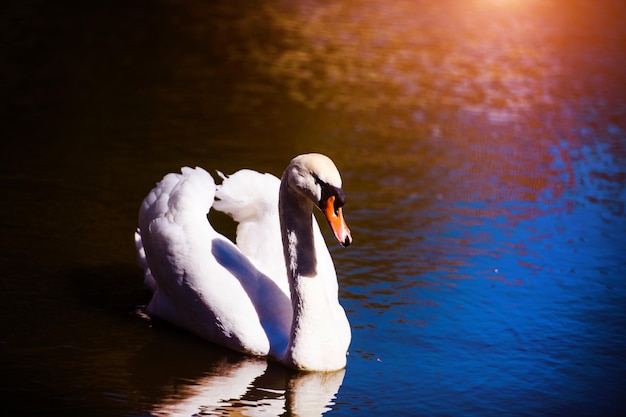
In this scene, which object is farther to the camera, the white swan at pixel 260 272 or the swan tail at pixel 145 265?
the swan tail at pixel 145 265

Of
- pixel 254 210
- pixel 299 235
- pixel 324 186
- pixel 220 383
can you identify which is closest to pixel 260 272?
pixel 299 235

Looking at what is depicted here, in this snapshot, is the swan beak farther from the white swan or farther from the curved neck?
the curved neck

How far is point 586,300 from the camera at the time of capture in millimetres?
8055

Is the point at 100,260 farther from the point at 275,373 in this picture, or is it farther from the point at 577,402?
the point at 577,402

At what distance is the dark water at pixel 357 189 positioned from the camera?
640 cm

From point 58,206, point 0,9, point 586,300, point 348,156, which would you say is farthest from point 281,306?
point 0,9

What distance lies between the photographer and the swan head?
611 centimetres

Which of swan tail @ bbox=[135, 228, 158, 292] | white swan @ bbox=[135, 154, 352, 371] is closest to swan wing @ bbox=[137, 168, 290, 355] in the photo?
white swan @ bbox=[135, 154, 352, 371]

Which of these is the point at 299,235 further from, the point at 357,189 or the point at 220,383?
the point at 357,189

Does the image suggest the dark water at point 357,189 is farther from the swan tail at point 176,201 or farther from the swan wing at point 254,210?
the swan wing at point 254,210

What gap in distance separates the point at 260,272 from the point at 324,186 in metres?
1.00

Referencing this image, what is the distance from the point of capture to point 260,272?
6879 millimetres

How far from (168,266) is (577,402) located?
2.64 m

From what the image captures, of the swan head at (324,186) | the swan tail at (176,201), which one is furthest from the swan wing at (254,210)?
the swan head at (324,186)
